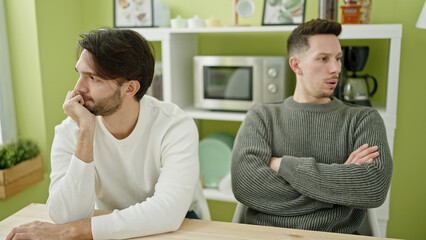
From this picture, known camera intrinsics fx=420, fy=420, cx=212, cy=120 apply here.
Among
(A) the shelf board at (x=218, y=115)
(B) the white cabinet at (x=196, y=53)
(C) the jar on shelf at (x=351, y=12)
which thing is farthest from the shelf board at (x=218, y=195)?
(C) the jar on shelf at (x=351, y=12)

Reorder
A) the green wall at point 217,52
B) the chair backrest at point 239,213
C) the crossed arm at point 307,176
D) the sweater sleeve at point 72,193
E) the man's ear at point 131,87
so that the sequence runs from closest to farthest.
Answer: the sweater sleeve at point 72,193
the man's ear at point 131,87
the crossed arm at point 307,176
the chair backrest at point 239,213
the green wall at point 217,52

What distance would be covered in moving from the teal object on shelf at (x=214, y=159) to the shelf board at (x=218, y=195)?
0.04 m

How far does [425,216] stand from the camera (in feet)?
7.93

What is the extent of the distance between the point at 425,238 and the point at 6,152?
2.37 m

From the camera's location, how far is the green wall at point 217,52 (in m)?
2.25

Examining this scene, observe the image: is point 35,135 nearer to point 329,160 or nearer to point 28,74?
point 28,74

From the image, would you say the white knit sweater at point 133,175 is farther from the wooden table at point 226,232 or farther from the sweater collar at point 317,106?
the sweater collar at point 317,106

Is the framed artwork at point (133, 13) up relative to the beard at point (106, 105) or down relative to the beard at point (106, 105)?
up

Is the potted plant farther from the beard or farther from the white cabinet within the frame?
the beard

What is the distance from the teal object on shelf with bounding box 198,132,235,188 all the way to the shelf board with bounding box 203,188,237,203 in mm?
44

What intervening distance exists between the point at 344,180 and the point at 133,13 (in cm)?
158

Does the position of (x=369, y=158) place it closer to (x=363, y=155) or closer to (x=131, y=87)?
(x=363, y=155)

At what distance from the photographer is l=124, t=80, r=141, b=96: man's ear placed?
133 cm

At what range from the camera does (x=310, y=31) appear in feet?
5.36
